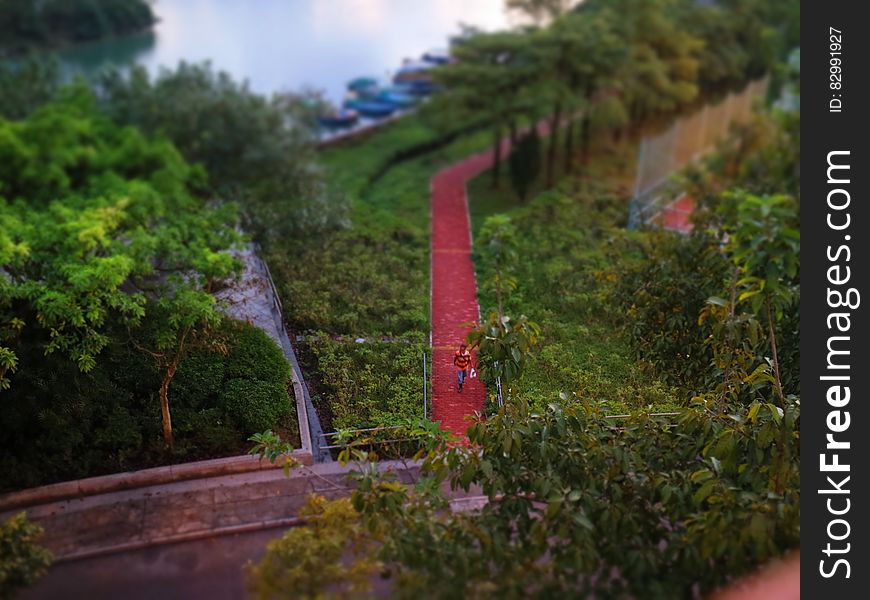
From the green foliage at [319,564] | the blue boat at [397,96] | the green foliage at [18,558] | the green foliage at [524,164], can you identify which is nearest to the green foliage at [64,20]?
the blue boat at [397,96]

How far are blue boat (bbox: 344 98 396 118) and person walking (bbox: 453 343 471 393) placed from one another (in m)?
25.2

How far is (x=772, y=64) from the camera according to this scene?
3066 centimetres

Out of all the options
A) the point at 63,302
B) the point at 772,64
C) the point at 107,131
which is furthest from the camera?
the point at 772,64

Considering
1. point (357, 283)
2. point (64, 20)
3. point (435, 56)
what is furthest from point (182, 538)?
point (64, 20)

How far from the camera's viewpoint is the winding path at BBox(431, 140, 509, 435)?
34.5ft

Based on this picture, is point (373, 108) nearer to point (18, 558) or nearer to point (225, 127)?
point (225, 127)

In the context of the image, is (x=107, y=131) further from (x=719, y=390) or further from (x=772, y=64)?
(x=772, y=64)

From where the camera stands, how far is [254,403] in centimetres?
1048

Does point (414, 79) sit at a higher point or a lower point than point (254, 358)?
higher

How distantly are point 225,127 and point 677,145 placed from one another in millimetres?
12320

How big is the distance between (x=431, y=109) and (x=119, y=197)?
8873 mm

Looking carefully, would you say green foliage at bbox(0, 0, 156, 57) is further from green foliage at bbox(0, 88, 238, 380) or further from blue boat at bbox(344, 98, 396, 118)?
green foliage at bbox(0, 88, 238, 380)

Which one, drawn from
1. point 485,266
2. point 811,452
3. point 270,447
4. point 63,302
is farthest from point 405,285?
point 811,452

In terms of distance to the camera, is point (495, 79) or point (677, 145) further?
point (677, 145)
